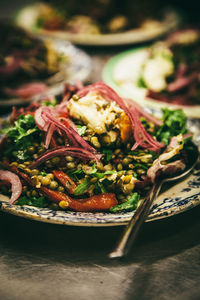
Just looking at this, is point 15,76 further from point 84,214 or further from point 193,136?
point 84,214

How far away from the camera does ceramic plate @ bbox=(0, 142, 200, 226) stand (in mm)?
1923

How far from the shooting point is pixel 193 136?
9.52 feet

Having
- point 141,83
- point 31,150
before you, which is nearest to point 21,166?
point 31,150

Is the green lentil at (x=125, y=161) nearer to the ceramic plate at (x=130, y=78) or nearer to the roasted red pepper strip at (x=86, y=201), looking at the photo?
the roasted red pepper strip at (x=86, y=201)

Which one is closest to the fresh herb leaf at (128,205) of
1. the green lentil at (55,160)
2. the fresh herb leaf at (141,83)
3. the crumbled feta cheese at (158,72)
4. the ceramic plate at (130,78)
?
the green lentil at (55,160)

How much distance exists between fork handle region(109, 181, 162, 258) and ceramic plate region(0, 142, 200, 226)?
0.05 meters

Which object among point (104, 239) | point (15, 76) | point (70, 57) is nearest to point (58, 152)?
point (104, 239)

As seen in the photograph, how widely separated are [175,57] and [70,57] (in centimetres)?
151

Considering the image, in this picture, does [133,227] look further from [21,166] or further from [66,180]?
[21,166]

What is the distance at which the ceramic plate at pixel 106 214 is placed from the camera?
6.31 feet

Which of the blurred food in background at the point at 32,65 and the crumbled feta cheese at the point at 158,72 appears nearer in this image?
the crumbled feta cheese at the point at 158,72

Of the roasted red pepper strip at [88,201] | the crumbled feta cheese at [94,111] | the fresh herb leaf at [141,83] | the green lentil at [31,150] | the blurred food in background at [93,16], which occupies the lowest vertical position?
the roasted red pepper strip at [88,201]

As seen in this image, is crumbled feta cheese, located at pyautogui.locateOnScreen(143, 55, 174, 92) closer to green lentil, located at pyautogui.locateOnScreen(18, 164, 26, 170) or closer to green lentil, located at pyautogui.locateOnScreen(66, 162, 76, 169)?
green lentil, located at pyautogui.locateOnScreen(66, 162, 76, 169)

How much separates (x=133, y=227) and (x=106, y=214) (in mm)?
255
